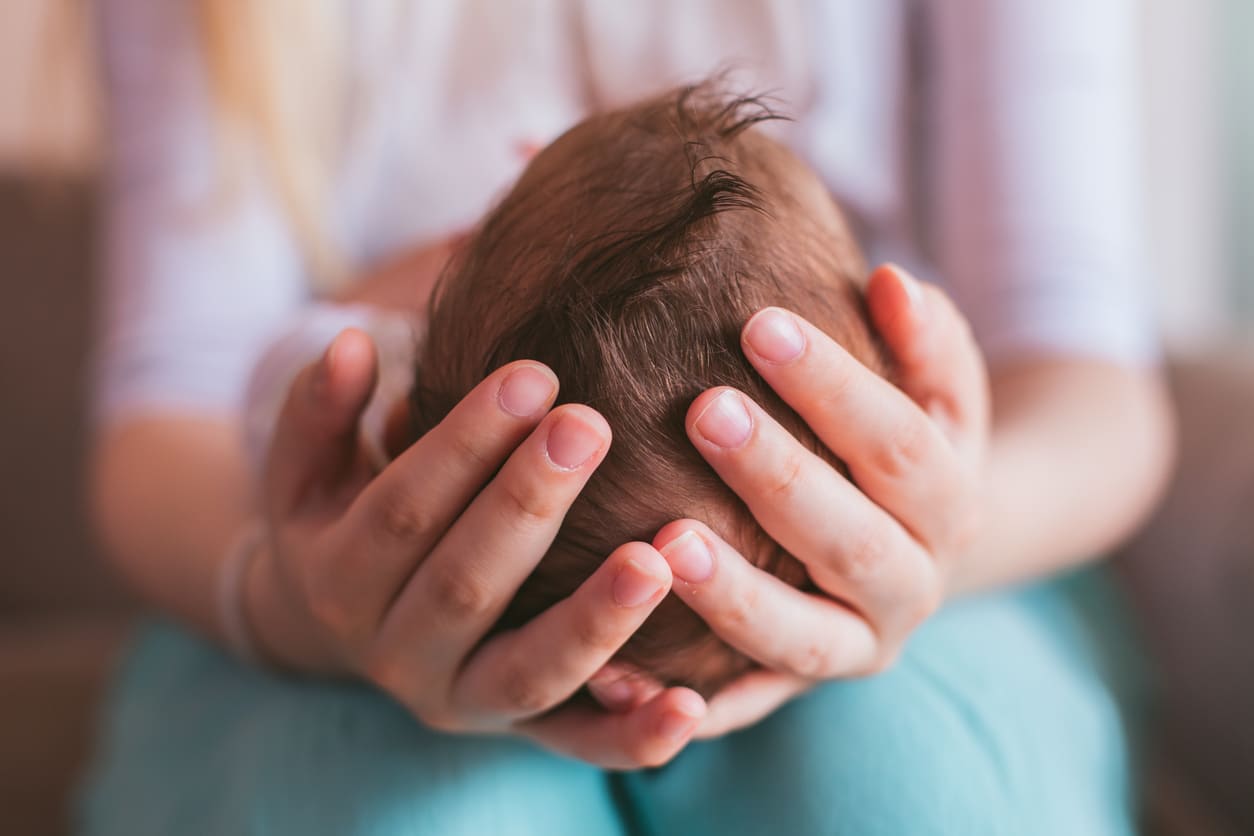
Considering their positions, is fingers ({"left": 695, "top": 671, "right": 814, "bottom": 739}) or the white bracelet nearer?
fingers ({"left": 695, "top": 671, "right": 814, "bottom": 739})

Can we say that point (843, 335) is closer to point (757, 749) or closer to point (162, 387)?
point (757, 749)

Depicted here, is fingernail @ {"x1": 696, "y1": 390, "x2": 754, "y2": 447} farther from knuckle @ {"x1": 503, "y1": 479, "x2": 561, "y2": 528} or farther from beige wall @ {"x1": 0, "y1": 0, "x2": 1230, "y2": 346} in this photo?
beige wall @ {"x1": 0, "y1": 0, "x2": 1230, "y2": 346}

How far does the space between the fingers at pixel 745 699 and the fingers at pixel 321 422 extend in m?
0.20

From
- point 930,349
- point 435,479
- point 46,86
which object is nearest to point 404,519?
point 435,479

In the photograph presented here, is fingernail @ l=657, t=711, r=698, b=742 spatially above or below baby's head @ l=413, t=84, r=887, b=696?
below

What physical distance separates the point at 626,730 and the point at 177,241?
593 mm

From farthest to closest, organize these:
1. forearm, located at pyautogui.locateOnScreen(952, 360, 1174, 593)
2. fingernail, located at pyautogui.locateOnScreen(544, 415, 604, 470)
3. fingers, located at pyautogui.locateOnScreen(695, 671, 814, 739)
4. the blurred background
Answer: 1. the blurred background
2. forearm, located at pyautogui.locateOnScreen(952, 360, 1174, 593)
3. fingers, located at pyautogui.locateOnScreen(695, 671, 814, 739)
4. fingernail, located at pyautogui.locateOnScreen(544, 415, 604, 470)

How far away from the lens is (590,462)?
1.19 ft

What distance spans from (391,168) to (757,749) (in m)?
0.54

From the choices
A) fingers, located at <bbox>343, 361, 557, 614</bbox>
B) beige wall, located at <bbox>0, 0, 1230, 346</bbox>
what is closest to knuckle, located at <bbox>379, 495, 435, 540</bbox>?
fingers, located at <bbox>343, 361, 557, 614</bbox>

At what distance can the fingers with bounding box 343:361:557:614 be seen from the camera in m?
0.37

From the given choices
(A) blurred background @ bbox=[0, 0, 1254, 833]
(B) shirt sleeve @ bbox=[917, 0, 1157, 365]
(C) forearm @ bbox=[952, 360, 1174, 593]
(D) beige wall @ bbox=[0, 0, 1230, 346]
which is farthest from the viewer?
(D) beige wall @ bbox=[0, 0, 1230, 346]

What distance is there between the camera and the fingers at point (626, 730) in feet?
1.33

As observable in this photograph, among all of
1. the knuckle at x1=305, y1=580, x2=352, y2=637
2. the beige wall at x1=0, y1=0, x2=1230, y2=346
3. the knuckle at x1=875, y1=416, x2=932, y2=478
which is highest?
the knuckle at x1=875, y1=416, x2=932, y2=478
